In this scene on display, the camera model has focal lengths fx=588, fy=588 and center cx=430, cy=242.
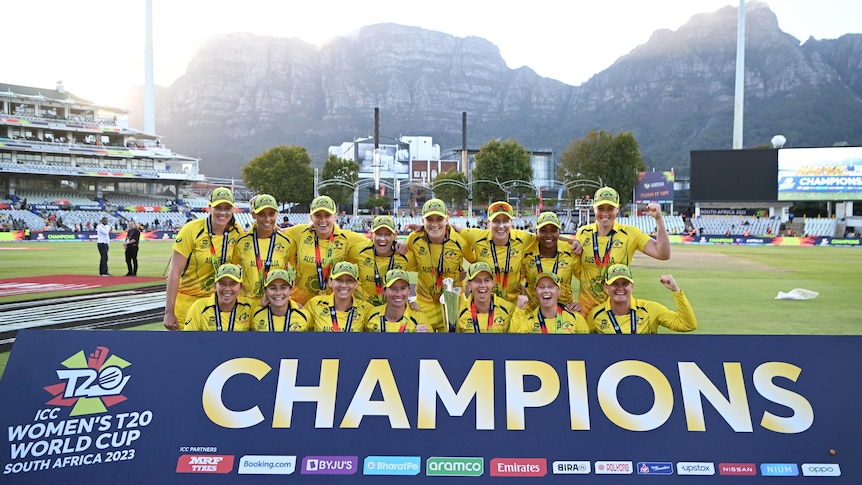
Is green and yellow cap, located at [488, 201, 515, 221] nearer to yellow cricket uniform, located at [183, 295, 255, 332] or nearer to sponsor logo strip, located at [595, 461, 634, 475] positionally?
yellow cricket uniform, located at [183, 295, 255, 332]

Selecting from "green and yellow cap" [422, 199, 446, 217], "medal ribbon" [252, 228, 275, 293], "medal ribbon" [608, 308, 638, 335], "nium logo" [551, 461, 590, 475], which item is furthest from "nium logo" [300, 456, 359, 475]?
"green and yellow cap" [422, 199, 446, 217]

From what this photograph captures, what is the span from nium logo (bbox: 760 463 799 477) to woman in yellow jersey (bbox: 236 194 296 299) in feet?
14.9

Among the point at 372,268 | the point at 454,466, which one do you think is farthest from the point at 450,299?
the point at 454,466

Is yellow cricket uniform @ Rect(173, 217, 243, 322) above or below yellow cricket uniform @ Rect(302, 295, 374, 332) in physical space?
above

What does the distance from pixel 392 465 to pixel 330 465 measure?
0.38 m

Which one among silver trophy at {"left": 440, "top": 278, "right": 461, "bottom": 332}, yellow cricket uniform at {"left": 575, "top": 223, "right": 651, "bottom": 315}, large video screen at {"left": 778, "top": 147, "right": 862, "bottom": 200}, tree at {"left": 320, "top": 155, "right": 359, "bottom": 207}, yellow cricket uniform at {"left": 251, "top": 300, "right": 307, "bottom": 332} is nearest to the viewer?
yellow cricket uniform at {"left": 251, "top": 300, "right": 307, "bottom": 332}

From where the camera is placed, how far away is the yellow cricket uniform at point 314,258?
6.34 m

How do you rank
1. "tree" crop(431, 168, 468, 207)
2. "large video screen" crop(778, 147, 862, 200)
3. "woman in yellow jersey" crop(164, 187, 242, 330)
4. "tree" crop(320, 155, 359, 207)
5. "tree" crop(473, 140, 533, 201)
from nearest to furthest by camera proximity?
1. "woman in yellow jersey" crop(164, 187, 242, 330)
2. "large video screen" crop(778, 147, 862, 200)
3. "tree" crop(473, 140, 533, 201)
4. "tree" crop(320, 155, 359, 207)
5. "tree" crop(431, 168, 468, 207)

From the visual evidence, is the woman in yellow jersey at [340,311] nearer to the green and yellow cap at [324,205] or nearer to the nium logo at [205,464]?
the green and yellow cap at [324,205]

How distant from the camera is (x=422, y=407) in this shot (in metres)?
3.71

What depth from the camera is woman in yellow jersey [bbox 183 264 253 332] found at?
16.5 ft

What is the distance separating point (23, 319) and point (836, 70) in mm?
222717

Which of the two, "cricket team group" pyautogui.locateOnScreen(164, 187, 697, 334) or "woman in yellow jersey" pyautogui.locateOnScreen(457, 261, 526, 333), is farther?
"cricket team group" pyautogui.locateOnScreen(164, 187, 697, 334)

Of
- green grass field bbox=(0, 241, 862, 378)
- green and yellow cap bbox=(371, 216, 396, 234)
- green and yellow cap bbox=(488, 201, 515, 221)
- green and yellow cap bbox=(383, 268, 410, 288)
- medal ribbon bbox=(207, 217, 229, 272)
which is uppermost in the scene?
green and yellow cap bbox=(488, 201, 515, 221)
